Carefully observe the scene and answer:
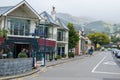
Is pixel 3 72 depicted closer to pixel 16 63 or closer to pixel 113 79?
pixel 16 63

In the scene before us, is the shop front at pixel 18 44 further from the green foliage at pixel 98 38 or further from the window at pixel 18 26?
the green foliage at pixel 98 38

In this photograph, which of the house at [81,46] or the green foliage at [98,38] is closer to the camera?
the house at [81,46]

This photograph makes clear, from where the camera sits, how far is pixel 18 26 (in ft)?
145

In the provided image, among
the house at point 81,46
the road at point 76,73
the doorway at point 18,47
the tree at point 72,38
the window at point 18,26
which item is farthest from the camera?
the house at point 81,46

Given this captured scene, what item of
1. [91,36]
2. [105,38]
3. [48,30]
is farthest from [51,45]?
[105,38]

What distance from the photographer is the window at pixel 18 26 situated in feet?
141

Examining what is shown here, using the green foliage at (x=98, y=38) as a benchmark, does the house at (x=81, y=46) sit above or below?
below

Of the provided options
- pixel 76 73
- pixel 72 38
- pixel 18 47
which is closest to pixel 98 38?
pixel 72 38

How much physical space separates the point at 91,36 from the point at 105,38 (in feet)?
46.2

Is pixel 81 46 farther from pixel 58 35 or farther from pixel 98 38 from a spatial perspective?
pixel 98 38

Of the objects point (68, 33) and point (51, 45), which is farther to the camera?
point (68, 33)

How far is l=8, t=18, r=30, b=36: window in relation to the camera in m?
42.8

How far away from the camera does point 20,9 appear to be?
4378 centimetres

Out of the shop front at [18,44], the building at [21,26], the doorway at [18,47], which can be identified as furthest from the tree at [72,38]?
the shop front at [18,44]
